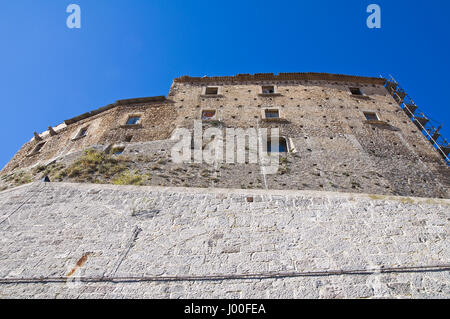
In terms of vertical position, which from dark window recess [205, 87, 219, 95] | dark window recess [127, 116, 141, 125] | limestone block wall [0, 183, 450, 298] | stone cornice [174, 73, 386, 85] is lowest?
limestone block wall [0, 183, 450, 298]

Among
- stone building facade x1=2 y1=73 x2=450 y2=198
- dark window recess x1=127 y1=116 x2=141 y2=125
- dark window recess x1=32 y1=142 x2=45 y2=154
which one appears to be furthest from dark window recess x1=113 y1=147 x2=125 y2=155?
dark window recess x1=32 y1=142 x2=45 y2=154

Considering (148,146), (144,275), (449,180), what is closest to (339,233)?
(144,275)

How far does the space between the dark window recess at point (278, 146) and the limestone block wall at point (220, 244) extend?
15.2 ft

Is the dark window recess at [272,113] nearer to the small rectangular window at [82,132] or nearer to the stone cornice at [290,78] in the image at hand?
the stone cornice at [290,78]

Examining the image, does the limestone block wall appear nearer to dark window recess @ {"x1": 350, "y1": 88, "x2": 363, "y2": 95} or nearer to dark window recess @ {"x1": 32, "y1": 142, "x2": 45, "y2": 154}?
dark window recess @ {"x1": 32, "y1": 142, "x2": 45, "y2": 154}

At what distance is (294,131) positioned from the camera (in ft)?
37.9

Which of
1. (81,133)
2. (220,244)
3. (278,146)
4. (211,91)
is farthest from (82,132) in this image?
(220,244)

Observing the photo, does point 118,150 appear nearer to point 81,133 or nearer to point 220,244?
point 81,133

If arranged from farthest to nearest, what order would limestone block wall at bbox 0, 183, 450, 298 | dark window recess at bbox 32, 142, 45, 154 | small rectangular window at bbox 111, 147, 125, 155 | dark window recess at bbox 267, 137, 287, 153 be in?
dark window recess at bbox 32, 142, 45, 154 < small rectangular window at bbox 111, 147, 125, 155 < dark window recess at bbox 267, 137, 287, 153 < limestone block wall at bbox 0, 183, 450, 298

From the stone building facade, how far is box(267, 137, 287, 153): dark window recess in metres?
0.15

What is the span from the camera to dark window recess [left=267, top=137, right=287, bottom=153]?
1059 cm

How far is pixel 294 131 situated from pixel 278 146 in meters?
1.33
